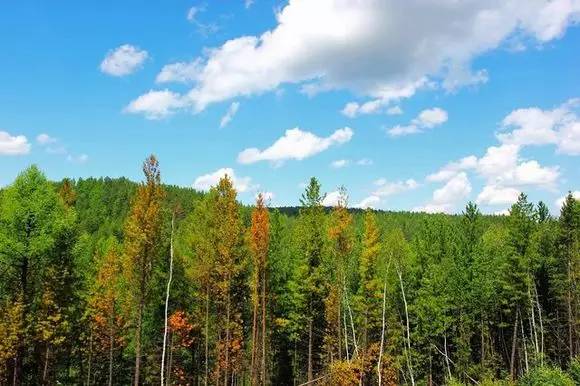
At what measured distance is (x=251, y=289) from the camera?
38156mm

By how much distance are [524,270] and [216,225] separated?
89.7 ft

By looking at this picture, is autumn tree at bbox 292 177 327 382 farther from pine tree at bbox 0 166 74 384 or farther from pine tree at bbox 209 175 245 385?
pine tree at bbox 0 166 74 384

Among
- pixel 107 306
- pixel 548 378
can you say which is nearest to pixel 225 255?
pixel 107 306

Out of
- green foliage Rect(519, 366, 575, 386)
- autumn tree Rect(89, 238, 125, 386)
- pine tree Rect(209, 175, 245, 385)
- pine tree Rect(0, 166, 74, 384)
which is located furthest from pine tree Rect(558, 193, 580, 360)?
pine tree Rect(0, 166, 74, 384)

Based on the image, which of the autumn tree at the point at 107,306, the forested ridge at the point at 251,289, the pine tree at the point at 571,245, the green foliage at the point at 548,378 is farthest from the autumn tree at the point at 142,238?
the pine tree at the point at 571,245

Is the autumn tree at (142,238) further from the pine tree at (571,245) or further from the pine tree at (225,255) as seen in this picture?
the pine tree at (571,245)

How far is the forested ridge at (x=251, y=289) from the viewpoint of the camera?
29.3m

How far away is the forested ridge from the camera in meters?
29.3

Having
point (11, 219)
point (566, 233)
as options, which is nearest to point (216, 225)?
point (11, 219)

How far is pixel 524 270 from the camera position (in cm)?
4350

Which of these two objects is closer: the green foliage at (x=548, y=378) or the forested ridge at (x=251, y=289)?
the green foliage at (x=548, y=378)

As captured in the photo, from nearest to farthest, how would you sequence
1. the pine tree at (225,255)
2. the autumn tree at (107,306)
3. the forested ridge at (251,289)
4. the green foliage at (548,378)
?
the green foliage at (548,378)
the forested ridge at (251,289)
the pine tree at (225,255)
the autumn tree at (107,306)

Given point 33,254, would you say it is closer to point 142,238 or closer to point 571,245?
point 142,238

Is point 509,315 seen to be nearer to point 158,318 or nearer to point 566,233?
point 566,233
